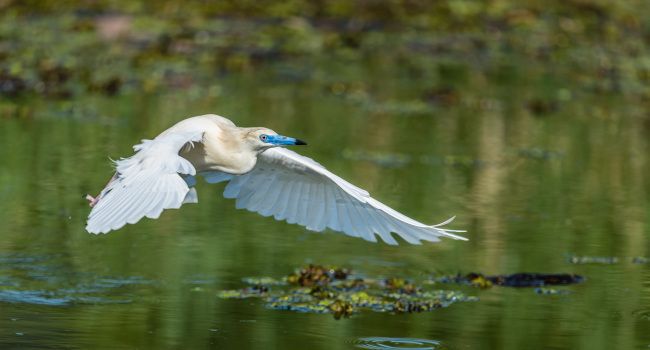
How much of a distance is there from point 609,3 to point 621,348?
17.7 meters

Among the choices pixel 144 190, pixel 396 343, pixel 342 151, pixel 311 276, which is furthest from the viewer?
pixel 342 151

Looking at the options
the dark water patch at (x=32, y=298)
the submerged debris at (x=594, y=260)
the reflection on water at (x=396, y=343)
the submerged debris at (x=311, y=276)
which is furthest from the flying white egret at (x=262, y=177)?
the submerged debris at (x=594, y=260)

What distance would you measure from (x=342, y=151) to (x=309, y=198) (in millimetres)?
6056

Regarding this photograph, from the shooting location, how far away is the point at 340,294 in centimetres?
882

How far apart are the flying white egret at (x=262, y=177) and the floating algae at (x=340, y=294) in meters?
0.58

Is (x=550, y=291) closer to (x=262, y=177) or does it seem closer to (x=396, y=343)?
(x=396, y=343)

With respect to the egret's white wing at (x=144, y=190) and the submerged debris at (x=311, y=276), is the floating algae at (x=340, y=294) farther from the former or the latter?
the egret's white wing at (x=144, y=190)

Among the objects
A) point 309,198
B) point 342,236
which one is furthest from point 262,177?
point 342,236

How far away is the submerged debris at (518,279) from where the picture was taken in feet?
30.6

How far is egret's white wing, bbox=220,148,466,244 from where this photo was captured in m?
7.86

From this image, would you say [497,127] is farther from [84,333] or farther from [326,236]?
[84,333]

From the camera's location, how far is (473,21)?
23.5 m

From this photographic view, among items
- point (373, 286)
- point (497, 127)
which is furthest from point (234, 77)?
point (373, 286)

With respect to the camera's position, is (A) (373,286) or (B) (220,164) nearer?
(B) (220,164)
